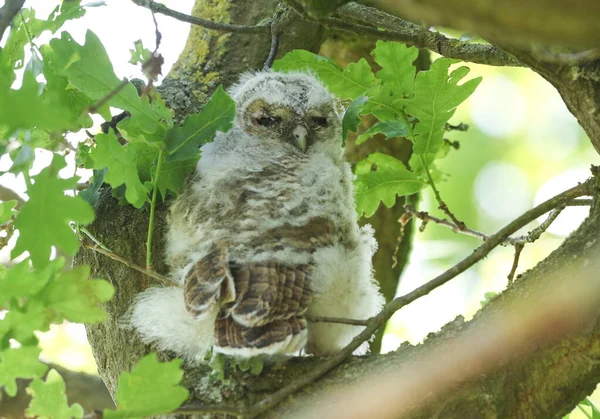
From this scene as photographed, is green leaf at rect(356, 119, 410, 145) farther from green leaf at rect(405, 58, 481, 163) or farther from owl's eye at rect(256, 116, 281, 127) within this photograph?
owl's eye at rect(256, 116, 281, 127)

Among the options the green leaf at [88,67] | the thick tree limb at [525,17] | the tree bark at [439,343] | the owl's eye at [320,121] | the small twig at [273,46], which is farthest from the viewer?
the owl's eye at [320,121]

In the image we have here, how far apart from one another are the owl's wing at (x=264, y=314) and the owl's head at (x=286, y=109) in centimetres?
82

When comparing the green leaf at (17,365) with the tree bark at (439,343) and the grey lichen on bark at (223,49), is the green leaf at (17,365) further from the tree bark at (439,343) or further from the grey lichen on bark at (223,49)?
the grey lichen on bark at (223,49)

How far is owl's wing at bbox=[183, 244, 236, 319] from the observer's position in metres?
1.53

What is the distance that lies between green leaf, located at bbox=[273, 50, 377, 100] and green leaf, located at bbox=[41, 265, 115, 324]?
1.04 metres

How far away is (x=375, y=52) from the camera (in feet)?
6.35

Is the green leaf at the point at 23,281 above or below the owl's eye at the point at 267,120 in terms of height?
below

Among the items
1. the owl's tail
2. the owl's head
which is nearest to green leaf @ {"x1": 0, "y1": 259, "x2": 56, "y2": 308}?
the owl's tail

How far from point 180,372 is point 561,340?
2.27ft

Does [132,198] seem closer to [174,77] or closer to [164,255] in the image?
[164,255]

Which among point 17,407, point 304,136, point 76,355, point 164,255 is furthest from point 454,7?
point 76,355

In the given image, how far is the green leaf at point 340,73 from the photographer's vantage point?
204 cm

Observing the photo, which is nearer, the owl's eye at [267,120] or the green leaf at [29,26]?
the green leaf at [29,26]

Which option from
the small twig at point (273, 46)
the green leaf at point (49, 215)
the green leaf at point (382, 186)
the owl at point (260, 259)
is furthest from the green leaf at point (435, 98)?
the green leaf at point (49, 215)
